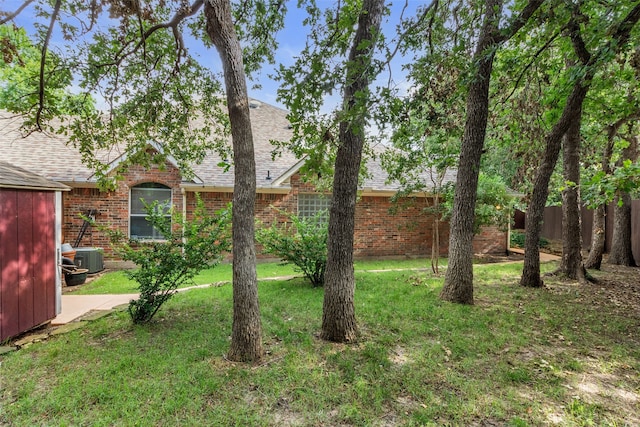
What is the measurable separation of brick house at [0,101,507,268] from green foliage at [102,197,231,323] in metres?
3.73

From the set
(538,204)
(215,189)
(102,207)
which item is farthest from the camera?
(215,189)

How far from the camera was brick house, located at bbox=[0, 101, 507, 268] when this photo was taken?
1004 centimetres

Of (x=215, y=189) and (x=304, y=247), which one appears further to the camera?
(x=215, y=189)

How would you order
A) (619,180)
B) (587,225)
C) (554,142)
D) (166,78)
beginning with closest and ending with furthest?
(619,180) < (166,78) < (554,142) < (587,225)

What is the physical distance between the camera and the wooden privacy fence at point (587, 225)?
10.6 metres

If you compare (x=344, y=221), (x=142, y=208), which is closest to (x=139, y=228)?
(x=142, y=208)

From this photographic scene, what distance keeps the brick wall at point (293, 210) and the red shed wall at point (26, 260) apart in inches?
162

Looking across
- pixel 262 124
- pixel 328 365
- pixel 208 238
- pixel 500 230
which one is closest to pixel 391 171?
pixel 208 238

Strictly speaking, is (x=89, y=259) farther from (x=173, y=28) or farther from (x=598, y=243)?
(x=598, y=243)

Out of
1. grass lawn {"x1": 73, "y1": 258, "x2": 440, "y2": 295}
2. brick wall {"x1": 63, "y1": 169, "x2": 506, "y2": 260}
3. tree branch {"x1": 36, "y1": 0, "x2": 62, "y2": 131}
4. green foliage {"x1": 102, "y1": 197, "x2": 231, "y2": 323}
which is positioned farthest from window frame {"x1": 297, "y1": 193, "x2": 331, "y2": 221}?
tree branch {"x1": 36, "y1": 0, "x2": 62, "y2": 131}

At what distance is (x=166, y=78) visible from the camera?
5.98 metres

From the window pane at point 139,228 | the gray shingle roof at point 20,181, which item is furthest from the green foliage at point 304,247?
the window pane at point 139,228

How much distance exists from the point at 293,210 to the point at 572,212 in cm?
812

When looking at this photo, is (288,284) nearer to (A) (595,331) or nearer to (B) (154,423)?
(B) (154,423)
